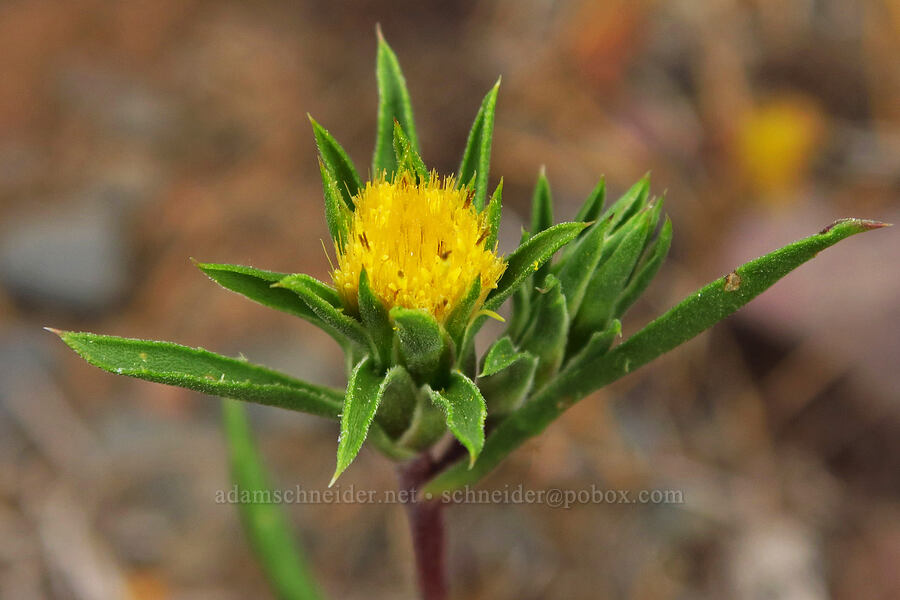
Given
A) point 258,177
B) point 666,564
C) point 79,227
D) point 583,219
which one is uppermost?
point 258,177

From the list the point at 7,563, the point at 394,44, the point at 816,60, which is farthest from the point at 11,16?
the point at 816,60

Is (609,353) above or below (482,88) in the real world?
below

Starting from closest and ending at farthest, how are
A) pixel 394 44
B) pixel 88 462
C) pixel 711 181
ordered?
1. pixel 88 462
2. pixel 711 181
3. pixel 394 44

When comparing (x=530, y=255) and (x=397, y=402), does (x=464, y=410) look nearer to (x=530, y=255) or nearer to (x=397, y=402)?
(x=397, y=402)

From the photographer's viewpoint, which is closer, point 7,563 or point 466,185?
point 466,185

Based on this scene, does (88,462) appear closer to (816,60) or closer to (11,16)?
(11,16)

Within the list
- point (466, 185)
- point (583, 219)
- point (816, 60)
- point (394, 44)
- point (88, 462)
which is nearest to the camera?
point (466, 185)

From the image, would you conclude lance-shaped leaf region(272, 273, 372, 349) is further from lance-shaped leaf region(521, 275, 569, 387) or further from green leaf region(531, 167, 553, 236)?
green leaf region(531, 167, 553, 236)

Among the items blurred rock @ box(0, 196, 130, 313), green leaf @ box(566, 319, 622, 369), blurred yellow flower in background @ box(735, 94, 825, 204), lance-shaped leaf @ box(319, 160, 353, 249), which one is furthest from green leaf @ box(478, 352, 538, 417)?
blurred rock @ box(0, 196, 130, 313)
